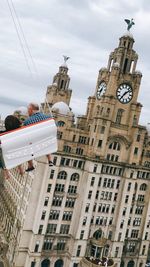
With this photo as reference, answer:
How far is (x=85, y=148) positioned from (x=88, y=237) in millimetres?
16959

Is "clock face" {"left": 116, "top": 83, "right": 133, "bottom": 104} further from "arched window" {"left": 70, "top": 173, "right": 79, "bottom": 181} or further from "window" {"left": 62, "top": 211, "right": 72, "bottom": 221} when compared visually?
"window" {"left": 62, "top": 211, "right": 72, "bottom": 221}

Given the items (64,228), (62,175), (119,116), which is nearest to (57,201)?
(62,175)

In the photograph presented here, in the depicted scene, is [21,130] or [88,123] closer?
[21,130]

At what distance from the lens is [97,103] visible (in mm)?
76625

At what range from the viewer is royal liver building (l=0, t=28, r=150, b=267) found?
67.9 metres

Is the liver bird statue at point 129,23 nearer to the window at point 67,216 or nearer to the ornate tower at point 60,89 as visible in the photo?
the ornate tower at point 60,89

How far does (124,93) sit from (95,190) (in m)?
19.6

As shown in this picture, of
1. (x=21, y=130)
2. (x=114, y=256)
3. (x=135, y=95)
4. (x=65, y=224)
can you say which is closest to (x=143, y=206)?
(x=114, y=256)

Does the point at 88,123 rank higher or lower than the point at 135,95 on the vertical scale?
lower

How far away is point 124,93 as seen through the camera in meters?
73.9

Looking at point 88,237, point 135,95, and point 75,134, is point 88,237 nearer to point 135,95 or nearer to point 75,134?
point 75,134

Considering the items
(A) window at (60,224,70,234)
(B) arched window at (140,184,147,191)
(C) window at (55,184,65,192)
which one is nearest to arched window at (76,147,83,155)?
(C) window at (55,184,65,192)

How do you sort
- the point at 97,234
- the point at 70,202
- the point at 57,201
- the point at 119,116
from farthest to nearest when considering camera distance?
1. the point at 119,116
2. the point at 97,234
3. the point at 70,202
4. the point at 57,201

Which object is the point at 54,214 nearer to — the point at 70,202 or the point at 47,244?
the point at 70,202
